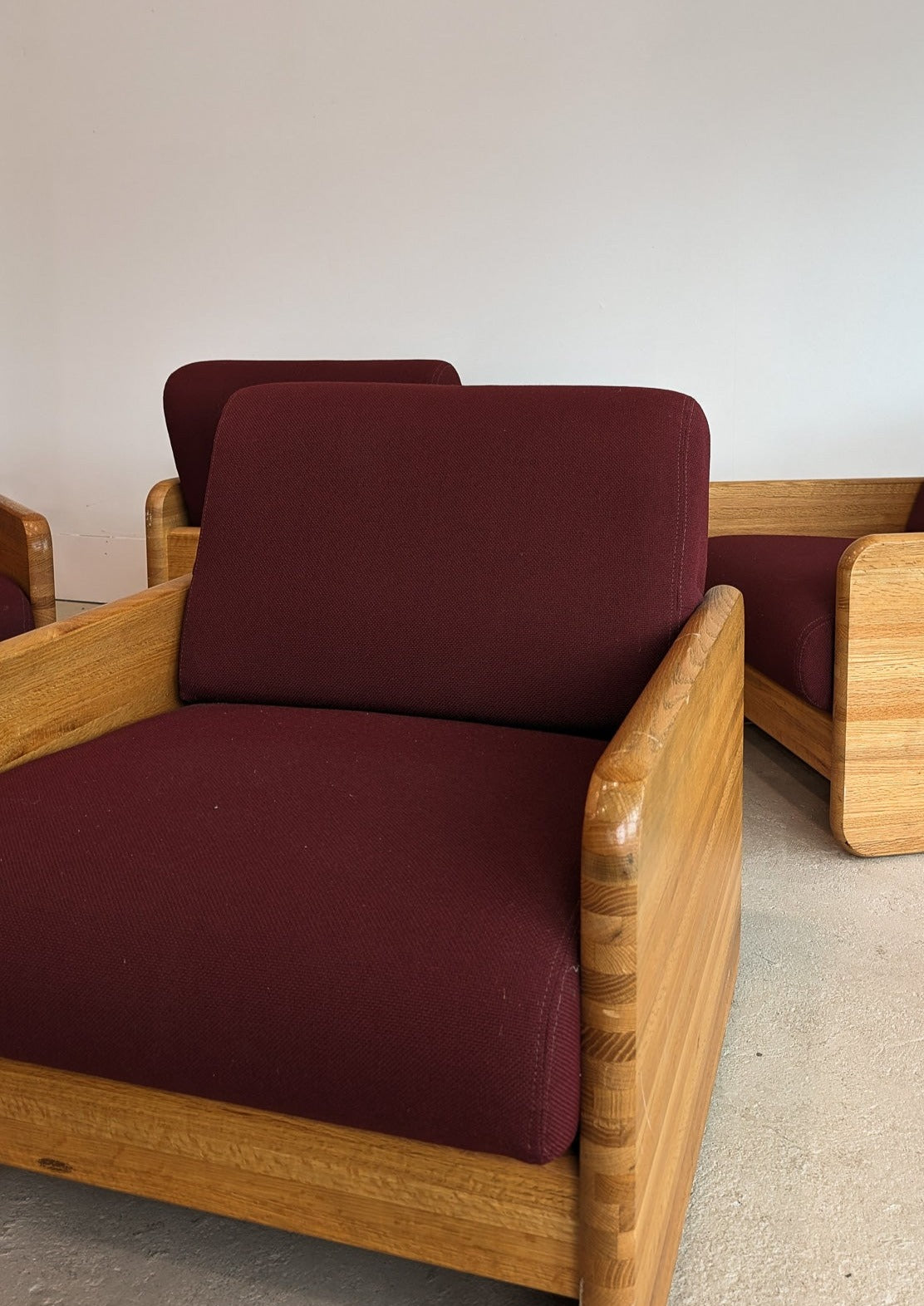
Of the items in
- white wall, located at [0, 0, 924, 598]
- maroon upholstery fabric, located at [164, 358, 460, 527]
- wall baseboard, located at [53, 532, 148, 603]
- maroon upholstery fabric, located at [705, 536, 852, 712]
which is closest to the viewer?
maroon upholstery fabric, located at [705, 536, 852, 712]

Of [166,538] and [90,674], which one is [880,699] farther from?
[166,538]

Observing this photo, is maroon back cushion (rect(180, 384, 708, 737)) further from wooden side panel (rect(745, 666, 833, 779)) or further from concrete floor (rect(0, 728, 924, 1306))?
wooden side panel (rect(745, 666, 833, 779))

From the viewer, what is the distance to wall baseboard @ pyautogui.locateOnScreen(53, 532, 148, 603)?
14.0 ft

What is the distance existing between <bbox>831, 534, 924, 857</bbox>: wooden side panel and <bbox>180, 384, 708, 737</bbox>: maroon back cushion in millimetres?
607

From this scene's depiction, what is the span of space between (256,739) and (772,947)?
0.88 meters

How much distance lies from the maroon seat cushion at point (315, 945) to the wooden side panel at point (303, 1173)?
53 millimetres

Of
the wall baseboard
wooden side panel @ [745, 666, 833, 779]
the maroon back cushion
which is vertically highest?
the maroon back cushion

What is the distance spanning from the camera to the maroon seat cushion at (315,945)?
0.87 m

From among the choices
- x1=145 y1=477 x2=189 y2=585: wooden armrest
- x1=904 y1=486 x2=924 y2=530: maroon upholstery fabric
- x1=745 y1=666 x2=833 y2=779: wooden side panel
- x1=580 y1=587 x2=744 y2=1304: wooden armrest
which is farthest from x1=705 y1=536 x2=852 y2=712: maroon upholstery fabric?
x1=145 y1=477 x2=189 y2=585: wooden armrest

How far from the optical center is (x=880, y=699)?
1.97 meters

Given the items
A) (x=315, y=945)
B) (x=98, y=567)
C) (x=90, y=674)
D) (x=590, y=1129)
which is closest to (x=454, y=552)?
(x=90, y=674)

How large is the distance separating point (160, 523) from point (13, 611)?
357 mm

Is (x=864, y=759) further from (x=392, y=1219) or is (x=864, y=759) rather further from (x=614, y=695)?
(x=392, y=1219)

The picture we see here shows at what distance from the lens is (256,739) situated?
1313mm
